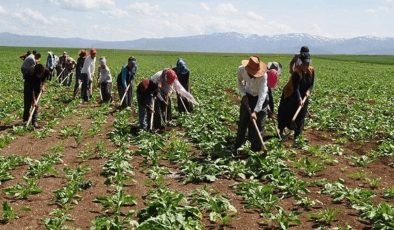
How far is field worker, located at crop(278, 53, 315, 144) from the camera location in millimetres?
12508

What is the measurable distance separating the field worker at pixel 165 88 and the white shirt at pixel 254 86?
304 centimetres

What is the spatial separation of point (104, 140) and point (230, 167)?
15.1 feet

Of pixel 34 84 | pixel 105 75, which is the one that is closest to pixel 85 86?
pixel 105 75

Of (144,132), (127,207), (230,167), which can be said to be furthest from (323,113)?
(127,207)

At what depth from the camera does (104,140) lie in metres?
13.3

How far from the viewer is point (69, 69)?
28109 millimetres

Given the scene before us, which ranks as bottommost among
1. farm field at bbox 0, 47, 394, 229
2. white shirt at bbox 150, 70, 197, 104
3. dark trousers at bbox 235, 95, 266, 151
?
farm field at bbox 0, 47, 394, 229

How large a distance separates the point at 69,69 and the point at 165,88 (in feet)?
50.5

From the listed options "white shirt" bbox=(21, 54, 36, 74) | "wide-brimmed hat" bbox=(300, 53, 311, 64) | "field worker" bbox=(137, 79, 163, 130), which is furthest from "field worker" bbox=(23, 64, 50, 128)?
"wide-brimmed hat" bbox=(300, 53, 311, 64)

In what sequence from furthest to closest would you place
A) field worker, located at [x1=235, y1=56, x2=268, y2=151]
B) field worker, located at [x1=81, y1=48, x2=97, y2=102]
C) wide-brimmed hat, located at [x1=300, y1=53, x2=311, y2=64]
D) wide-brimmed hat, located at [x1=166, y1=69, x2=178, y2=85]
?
field worker, located at [x1=81, y1=48, x2=97, y2=102] → wide-brimmed hat, located at [x1=166, y1=69, x2=178, y2=85] → wide-brimmed hat, located at [x1=300, y1=53, x2=311, y2=64] → field worker, located at [x1=235, y1=56, x2=268, y2=151]

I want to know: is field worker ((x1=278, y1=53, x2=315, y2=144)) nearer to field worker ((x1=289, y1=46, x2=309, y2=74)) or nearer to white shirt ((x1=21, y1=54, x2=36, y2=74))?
field worker ((x1=289, y1=46, x2=309, y2=74))

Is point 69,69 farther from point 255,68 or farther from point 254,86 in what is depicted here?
point 255,68

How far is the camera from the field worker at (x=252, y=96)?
10.6m

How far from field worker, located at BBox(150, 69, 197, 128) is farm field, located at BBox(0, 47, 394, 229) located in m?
0.65
